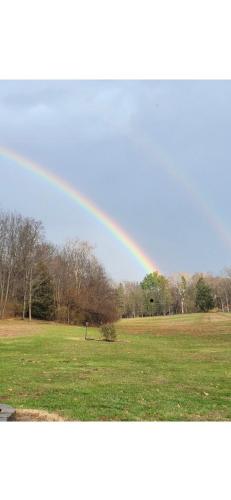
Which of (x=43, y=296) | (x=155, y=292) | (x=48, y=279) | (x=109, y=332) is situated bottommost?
(x=109, y=332)

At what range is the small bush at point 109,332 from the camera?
11070 mm

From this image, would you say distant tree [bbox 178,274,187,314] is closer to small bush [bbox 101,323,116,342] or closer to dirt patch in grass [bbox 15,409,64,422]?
small bush [bbox 101,323,116,342]

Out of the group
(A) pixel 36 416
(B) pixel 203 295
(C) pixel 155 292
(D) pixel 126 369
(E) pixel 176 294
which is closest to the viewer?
(A) pixel 36 416

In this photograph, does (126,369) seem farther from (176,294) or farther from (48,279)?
(48,279)

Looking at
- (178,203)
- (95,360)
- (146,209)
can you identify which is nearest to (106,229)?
(146,209)

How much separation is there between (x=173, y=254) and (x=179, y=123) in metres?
3.04

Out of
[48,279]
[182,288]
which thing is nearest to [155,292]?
[182,288]

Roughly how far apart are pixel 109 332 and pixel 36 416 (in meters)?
7.43

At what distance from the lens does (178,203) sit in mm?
11125

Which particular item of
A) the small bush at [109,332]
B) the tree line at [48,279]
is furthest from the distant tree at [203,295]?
the small bush at [109,332]

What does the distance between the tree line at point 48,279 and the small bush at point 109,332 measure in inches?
10.4

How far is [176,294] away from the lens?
9.47 metres
